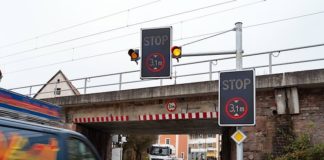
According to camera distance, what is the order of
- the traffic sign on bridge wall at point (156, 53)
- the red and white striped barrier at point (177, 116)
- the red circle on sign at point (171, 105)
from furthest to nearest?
the red circle on sign at point (171, 105)
the red and white striped barrier at point (177, 116)
the traffic sign on bridge wall at point (156, 53)

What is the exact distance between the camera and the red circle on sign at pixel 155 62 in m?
12.4

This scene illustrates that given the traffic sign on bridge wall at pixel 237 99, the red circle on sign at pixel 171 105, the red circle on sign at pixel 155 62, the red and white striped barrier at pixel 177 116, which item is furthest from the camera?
the red circle on sign at pixel 171 105

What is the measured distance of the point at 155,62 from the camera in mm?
12500

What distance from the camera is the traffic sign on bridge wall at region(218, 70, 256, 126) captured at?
32.1 ft

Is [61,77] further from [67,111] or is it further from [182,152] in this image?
[182,152]

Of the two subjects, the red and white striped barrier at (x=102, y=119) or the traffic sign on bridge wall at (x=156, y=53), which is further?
the red and white striped barrier at (x=102, y=119)

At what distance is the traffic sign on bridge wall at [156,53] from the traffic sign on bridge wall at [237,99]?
2.45 m

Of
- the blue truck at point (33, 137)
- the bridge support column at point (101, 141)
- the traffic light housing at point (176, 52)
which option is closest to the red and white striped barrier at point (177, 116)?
the traffic light housing at point (176, 52)

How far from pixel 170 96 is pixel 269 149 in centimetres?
428

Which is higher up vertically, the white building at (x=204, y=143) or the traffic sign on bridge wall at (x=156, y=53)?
the traffic sign on bridge wall at (x=156, y=53)

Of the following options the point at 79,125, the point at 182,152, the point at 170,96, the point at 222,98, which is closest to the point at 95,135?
the point at 79,125

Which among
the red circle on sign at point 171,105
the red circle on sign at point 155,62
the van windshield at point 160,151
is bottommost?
the van windshield at point 160,151

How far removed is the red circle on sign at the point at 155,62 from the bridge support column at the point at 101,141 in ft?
31.7

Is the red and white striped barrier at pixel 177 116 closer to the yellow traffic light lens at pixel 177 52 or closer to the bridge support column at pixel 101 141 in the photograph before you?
the yellow traffic light lens at pixel 177 52
